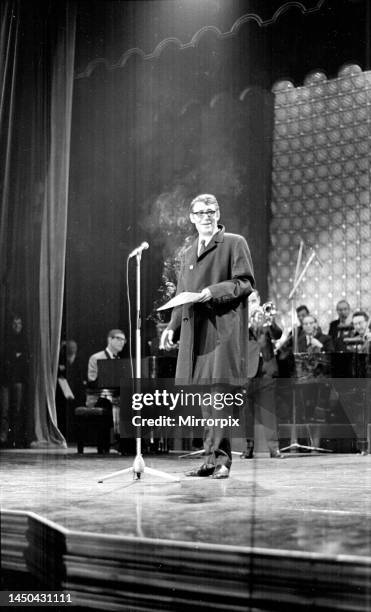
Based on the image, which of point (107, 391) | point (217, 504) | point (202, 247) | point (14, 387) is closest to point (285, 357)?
point (107, 391)

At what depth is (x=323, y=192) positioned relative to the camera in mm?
9742

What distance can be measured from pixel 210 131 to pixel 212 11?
88.1 inches

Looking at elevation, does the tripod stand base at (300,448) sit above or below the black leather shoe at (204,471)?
below

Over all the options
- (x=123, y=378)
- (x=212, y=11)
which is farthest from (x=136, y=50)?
(x=123, y=378)

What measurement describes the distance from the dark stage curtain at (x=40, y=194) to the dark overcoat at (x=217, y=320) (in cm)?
307

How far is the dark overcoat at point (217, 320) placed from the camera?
4336 millimetres

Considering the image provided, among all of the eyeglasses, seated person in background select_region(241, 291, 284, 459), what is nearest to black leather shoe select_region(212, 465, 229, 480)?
the eyeglasses

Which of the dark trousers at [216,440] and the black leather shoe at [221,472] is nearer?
the dark trousers at [216,440]

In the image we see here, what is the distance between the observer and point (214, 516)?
3.07 metres

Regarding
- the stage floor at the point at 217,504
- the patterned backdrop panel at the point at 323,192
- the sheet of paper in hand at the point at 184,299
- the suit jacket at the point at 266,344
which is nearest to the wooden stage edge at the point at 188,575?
the stage floor at the point at 217,504

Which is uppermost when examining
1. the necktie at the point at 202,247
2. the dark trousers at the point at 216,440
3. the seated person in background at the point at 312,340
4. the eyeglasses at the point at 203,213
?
the eyeglasses at the point at 203,213

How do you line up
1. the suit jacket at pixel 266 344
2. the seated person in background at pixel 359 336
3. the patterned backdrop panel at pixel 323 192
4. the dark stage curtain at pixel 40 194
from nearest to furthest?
the suit jacket at pixel 266 344 → the seated person in background at pixel 359 336 → the dark stage curtain at pixel 40 194 → the patterned backdrop panel at pixel 323 192

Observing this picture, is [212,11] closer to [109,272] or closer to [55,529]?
[109,272]

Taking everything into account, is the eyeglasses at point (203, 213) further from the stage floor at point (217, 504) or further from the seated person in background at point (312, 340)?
the seated person in background at point (312, 340)
